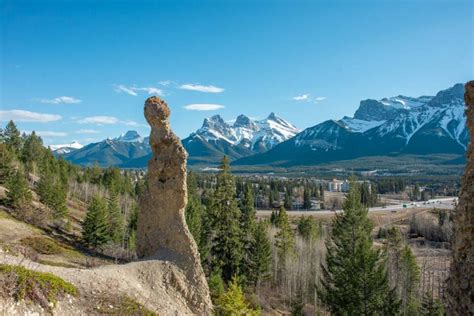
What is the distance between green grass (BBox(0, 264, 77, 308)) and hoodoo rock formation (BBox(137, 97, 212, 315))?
684cm

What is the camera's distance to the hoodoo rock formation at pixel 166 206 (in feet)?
64.6

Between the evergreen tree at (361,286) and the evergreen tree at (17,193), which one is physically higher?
the evergreen tree at (17,193)

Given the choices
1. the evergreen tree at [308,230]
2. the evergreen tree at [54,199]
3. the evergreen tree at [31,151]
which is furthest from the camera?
the evergreen tree at [31,151]

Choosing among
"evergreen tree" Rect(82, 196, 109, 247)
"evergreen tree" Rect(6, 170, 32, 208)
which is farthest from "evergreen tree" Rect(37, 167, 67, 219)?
"evergreen tree" Rect(82, 196, 109, 247)

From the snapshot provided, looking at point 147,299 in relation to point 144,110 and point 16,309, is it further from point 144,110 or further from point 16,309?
point 144,110

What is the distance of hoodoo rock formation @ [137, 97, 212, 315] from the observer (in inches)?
776

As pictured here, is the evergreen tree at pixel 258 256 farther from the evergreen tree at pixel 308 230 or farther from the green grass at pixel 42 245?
the evergreen tree at pixel 308 230

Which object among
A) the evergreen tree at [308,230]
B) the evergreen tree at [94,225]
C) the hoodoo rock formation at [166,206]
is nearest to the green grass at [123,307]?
the hoodoo rock formation at [166,206]

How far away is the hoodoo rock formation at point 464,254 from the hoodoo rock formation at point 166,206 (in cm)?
1245

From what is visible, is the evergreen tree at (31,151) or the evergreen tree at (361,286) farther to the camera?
the evergreen tree at (31,151)

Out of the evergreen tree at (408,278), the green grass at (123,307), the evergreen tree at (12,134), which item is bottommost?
the evergreen tree at (408,278)

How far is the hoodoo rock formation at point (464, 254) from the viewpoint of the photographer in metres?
9.05

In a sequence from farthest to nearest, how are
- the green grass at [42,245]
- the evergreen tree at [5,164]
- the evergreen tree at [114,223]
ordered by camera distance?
the evergreen tree at [5,164] → the evergreen tree at [114,223] → the green grass at [42,245]

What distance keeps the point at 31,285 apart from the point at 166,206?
9.13m
